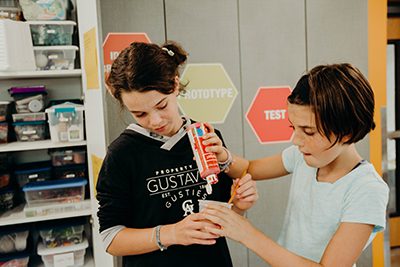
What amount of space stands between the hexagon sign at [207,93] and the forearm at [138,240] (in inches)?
44.7

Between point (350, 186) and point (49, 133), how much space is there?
183 centimetres

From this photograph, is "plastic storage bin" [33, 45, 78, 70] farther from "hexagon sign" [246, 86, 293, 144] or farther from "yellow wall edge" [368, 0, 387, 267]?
"yellow wall edge" [368, 0, 387, 267]

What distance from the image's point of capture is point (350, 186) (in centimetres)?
98

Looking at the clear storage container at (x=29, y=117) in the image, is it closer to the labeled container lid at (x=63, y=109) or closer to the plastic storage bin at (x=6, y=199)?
the labeled container lid at (x=63, y=109)

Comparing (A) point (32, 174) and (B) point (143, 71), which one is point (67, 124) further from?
(B) point (143, 71)

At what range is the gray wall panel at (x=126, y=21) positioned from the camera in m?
1.89

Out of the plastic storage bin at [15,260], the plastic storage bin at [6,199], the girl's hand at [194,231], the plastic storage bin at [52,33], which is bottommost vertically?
the plastic storage bin at [15,260]

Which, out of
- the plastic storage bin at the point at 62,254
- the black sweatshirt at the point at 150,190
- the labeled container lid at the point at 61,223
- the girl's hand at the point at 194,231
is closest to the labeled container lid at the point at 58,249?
the plastic storage bin at the point at 62,254

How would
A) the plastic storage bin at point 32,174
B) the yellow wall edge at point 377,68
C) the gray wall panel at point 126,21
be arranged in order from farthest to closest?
the yellow wall edge at point 377,68 < the plastic storage bin at point 32,174 < the gray wall panel at point 126,21

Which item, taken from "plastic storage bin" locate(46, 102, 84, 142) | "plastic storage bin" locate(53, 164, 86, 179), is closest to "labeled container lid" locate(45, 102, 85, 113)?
"plastic storage bin" locate(46, 102, 84, 142)

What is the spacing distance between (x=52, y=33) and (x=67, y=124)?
0.51 meters

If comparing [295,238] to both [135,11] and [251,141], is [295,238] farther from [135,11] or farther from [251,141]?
[135,11]

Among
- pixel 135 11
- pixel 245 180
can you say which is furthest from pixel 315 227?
pixel 135 11

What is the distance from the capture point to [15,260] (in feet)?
6.83
